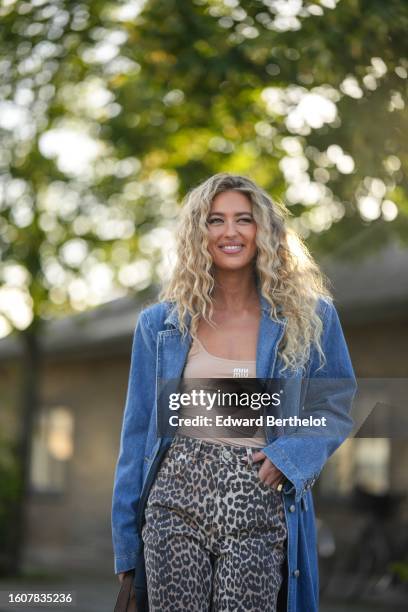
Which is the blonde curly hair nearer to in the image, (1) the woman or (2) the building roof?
(1) the woman

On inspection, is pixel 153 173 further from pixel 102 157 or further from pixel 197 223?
pixel 197 223

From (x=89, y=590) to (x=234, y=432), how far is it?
10.5 m

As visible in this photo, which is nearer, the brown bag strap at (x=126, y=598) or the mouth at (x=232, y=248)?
the brown bag strap at (x=126, y=598)

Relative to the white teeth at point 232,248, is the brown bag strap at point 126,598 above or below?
below

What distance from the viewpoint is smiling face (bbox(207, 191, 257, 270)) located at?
3.68 meters

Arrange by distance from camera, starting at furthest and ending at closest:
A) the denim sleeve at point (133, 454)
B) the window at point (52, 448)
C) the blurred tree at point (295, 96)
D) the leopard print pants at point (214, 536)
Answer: the window at point (52, 448) < the blurred tree at point (295, 96) < the denim sleeve at point (133, 454) < the leopard print pants at point (214, 536)

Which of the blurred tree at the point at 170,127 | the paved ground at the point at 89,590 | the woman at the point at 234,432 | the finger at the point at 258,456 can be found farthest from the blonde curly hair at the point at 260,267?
the paved ground at the point at 89,590

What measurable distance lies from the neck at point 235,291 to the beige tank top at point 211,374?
19 cm

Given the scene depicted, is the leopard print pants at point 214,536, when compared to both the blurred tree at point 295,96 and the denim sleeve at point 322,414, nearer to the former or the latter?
the denim sleeve at point 322,414

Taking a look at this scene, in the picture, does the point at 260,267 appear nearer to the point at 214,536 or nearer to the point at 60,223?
the point at 214,536

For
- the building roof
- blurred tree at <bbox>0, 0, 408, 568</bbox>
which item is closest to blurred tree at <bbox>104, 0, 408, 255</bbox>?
blurred tree at <bbox>0, 0, 408, 568</bbox>

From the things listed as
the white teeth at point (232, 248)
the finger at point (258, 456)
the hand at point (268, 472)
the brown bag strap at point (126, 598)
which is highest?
the white teeth at point (232, 248)

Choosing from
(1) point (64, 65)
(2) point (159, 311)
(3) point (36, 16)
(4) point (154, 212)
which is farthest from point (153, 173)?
(2) point (159, 311)

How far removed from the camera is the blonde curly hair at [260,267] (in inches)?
144
